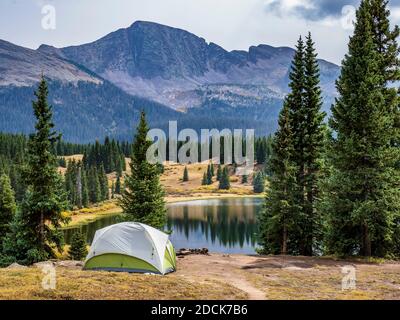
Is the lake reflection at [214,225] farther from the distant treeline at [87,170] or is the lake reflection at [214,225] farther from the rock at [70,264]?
the rock at [70,264]

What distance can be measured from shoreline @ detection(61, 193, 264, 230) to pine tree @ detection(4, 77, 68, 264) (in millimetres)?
44251

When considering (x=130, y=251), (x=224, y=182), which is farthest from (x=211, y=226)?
(x=224, y=182)

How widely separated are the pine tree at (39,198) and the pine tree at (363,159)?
71.3ft

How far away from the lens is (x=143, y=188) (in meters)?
39.7

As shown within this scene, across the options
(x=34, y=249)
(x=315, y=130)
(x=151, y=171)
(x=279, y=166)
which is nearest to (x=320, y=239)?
(x=279, y=166)

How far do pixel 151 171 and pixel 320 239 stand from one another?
16.4m

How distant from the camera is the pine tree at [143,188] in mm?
39719

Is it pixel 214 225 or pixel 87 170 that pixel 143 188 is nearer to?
pixel 214 225

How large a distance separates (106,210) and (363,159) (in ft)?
329

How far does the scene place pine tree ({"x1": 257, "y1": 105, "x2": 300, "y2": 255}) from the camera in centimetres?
3519

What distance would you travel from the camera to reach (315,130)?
3756cm

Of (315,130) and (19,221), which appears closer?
(19,221)

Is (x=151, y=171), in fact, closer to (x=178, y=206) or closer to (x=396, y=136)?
(x=396, y=136)

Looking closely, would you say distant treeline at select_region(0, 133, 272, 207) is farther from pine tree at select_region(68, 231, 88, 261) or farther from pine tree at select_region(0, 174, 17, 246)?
pine tree at select_region(68, 231, 88, 261)
